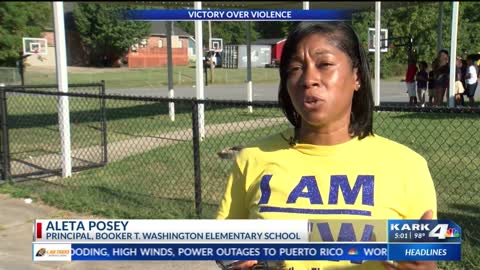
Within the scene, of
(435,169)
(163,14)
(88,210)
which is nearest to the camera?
(163,14)

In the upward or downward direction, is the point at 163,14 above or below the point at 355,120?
above

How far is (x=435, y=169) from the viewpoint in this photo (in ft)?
24.3

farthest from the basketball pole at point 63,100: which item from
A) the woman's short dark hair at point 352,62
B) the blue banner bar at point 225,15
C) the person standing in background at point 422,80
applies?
the person standing in background at point 422,80

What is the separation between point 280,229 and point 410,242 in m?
0.35

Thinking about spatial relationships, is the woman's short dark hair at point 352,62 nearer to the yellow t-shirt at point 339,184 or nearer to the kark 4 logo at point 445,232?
the yellow t-shirt at point 339,184

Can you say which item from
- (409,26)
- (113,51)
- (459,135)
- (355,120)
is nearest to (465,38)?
(409,26)

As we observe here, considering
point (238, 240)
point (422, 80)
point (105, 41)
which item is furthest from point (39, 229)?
point (105, 41)

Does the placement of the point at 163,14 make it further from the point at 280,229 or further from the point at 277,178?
the point at 280,229

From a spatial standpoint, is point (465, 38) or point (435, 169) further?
point (465, 38)

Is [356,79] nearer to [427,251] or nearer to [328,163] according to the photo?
[328,163]

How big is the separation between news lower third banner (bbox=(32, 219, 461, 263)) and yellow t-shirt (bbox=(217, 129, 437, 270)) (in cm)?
8

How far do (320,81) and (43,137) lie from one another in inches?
449

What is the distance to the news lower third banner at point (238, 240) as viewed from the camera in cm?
146

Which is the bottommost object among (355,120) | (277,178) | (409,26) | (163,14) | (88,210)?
(88,210)
